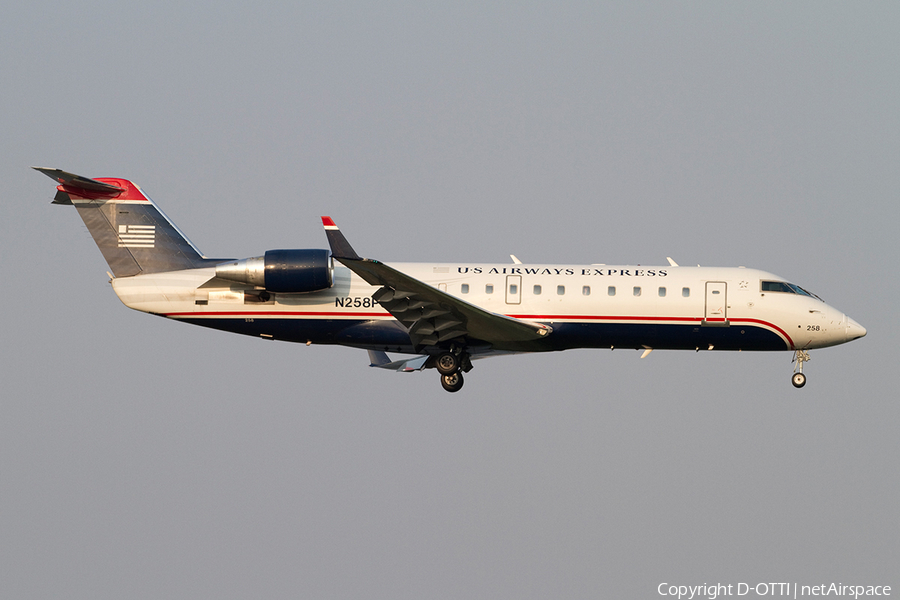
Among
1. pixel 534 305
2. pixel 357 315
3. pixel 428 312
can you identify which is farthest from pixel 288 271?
pixel 534 305

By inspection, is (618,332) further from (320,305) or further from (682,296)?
(320,305)

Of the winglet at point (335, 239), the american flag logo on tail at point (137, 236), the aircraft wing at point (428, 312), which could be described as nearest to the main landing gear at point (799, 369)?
the aircraft wing at point (428, 312)

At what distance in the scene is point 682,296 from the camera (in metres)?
25.1

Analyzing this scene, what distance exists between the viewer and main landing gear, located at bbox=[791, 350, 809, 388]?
84.6ft

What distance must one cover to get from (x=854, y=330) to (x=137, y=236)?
59.7 feet

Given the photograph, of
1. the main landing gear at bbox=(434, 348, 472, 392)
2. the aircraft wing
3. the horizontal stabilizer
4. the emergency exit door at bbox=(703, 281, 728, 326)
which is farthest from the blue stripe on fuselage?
the horizontal stabilizer

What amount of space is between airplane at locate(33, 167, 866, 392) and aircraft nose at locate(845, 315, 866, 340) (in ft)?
0.08

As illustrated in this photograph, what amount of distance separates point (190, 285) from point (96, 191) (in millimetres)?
3544

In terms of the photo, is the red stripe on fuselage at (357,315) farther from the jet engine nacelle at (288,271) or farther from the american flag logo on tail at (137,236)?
the american flag logo on tail at (137,236)

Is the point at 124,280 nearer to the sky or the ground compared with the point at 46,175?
nearer to the ground

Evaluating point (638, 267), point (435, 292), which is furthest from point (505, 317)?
point (638, 267)

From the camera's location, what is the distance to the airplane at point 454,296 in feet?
79.5

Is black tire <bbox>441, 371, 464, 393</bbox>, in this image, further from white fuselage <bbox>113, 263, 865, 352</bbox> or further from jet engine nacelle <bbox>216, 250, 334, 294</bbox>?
jet engine nacelle <bbox>216, 250, 334, 294</bbox>

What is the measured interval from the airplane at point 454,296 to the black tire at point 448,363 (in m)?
0.03
